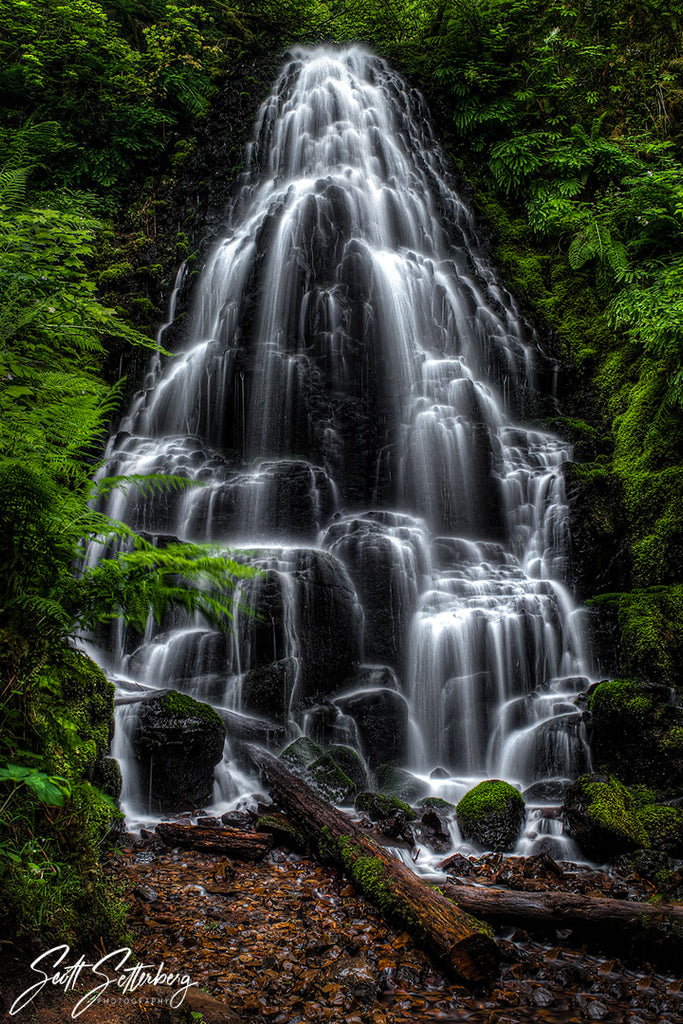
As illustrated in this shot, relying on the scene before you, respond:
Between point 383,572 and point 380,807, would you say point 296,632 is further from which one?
point 380,807

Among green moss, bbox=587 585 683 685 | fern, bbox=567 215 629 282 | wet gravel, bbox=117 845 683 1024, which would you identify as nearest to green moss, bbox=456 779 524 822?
wet gravel, bbox=117 845 683 1024

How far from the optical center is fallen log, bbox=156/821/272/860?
13.9 feet

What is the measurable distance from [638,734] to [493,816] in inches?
75.7

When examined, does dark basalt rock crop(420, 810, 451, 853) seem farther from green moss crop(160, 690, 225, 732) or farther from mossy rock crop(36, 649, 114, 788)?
mossy rock crop(36, 649, 114, 788)

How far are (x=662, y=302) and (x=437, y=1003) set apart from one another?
365 inches

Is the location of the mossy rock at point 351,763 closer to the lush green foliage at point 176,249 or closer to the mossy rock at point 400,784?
the mossy rock at point 400,784

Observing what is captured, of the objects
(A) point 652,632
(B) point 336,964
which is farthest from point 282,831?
(A) point 652,632

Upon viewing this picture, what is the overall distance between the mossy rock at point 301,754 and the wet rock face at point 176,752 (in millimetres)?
740

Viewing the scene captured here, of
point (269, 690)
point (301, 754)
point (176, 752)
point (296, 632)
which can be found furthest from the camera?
point (296, 632)

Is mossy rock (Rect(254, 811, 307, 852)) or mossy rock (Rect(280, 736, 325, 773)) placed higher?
mossy rock (Rect(280, 736, 325, 773))

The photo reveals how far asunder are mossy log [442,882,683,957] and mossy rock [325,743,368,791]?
9.01 ft

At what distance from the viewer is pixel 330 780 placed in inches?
225

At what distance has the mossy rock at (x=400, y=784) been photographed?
→ 19.8 ft

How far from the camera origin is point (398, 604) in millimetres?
8492
